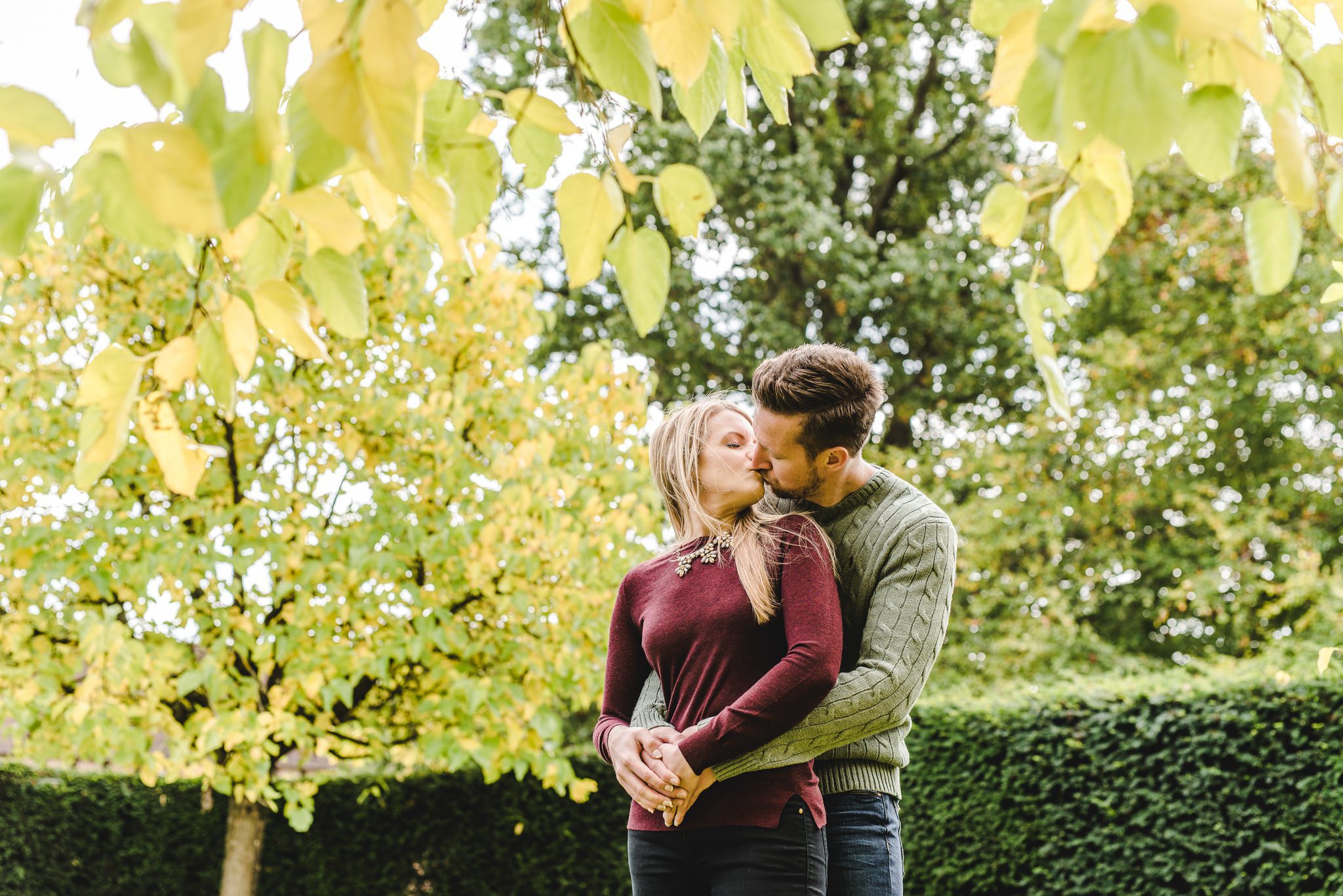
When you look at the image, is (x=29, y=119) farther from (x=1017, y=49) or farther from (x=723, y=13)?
(x=1017, y=49)

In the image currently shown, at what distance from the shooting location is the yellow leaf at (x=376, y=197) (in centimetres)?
110

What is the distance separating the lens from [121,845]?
7117 millimetres

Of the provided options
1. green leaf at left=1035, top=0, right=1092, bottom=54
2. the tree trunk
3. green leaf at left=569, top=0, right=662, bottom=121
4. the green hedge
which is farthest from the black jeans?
the tree trunk

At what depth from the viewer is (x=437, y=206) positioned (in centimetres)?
102

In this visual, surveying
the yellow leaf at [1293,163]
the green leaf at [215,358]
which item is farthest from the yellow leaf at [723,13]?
the green leaf at [215,358]

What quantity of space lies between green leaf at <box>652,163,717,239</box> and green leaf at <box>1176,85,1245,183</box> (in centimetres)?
42

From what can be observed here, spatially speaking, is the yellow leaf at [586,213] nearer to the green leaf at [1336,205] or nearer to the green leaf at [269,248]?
the green leaf at [269,248]

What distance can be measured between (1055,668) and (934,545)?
907 cm

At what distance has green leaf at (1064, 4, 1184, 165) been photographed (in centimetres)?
71

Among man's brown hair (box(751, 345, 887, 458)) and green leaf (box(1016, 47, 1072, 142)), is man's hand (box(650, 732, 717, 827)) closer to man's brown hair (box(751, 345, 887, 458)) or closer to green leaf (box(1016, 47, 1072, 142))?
man's brown hair (box(751, 345, 887, 458))

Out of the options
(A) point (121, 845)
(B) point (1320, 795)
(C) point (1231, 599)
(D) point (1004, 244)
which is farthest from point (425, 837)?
(C) point (1231, 599)

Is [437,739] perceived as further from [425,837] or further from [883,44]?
[883,44]

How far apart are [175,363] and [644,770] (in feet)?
3.78

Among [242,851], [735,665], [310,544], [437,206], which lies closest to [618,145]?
[437,206]
